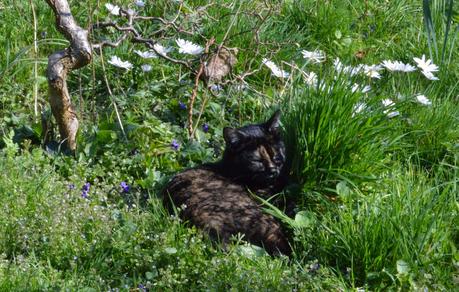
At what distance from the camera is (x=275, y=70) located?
5336 millimetres

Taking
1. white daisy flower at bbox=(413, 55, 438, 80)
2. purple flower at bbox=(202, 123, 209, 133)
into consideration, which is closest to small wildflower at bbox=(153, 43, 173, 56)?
purple flower at bbox=(202, 123, 209, 133)

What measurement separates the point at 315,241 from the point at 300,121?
81cm

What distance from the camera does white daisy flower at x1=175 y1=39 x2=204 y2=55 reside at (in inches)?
210

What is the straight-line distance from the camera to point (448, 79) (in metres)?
5.54

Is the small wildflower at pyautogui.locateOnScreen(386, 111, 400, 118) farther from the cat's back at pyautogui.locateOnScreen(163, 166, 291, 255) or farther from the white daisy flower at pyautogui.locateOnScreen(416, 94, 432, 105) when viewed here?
the cat's back at pyautogui.locateOnScreen(163, 166, 291, 255)

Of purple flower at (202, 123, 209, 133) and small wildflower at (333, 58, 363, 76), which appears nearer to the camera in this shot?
small wildflower at (333, 58, 363, 76)

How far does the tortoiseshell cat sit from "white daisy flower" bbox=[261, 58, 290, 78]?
67cm

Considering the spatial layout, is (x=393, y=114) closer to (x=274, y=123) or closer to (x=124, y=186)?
(x=274, y=123)

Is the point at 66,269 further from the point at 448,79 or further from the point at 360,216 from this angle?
the point at 448,79

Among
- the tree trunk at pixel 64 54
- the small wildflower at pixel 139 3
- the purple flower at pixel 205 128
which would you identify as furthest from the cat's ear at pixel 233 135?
the small wildflower at pixel 139 3

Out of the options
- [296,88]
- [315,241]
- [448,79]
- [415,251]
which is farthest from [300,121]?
[448,79]

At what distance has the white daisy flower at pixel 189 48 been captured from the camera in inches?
210

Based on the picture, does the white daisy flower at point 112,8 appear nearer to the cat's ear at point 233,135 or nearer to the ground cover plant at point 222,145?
the ground cover plant at point 222,145

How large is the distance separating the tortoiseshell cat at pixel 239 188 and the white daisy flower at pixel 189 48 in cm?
86
